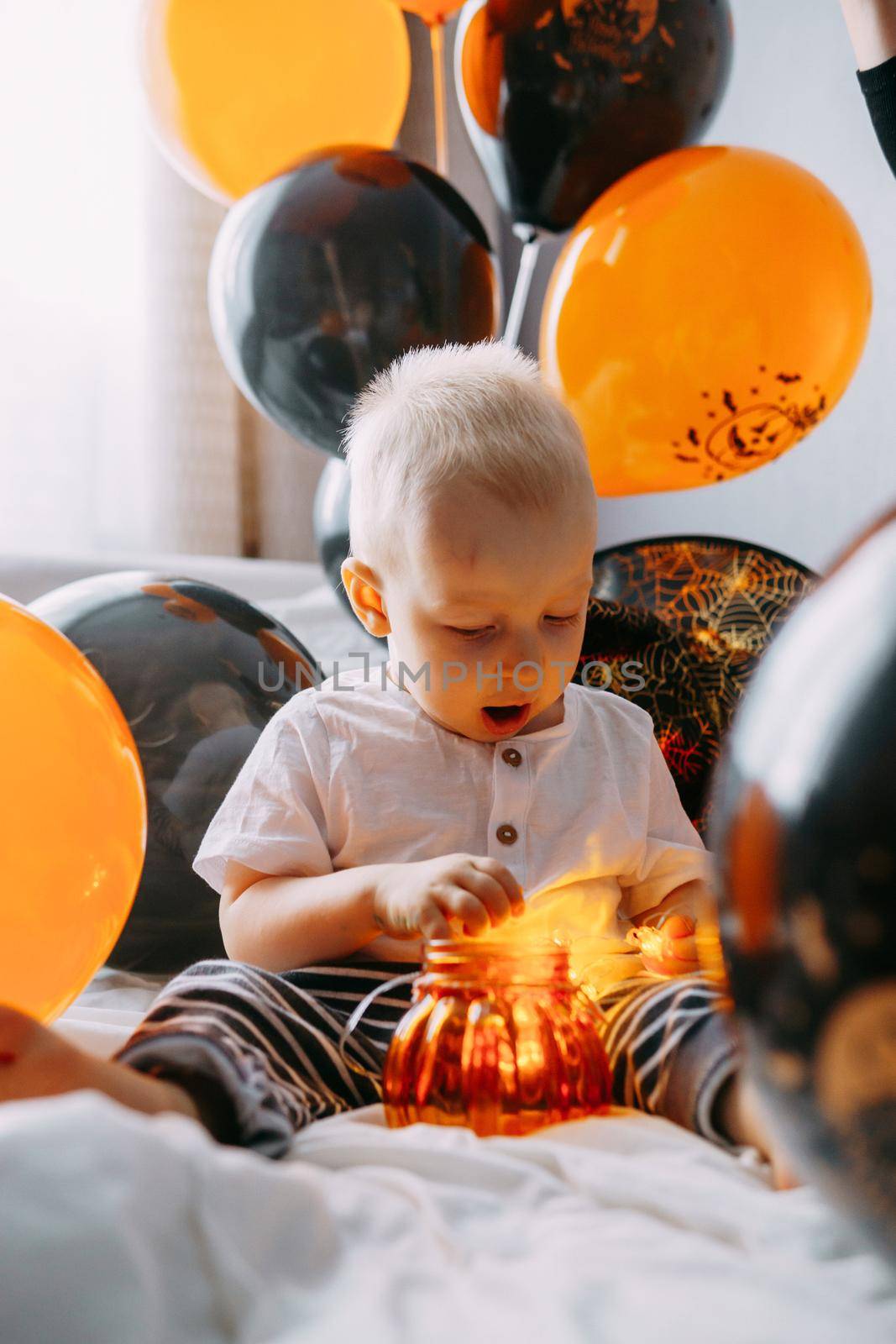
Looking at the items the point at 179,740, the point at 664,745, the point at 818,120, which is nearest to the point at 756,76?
the point at 818,120

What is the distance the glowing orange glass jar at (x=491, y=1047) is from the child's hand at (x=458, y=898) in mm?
19

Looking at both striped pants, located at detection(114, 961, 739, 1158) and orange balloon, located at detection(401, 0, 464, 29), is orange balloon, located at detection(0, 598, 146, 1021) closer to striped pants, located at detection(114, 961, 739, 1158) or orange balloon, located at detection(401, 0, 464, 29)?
striped pants, located at detection(114, 961, 739, 1158)

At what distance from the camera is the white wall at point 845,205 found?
5.56ft

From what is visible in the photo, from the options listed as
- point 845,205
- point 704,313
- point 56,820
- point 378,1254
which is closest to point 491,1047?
point 378,1254

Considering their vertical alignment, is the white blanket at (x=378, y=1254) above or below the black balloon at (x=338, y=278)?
below

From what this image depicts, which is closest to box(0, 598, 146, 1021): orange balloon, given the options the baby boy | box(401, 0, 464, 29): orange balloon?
the baby boy

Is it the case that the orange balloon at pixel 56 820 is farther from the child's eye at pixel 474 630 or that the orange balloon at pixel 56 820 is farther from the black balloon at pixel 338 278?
the black balloon at pixel 338 278

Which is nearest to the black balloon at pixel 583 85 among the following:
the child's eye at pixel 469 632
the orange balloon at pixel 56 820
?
the child's eye at pixel 469 632

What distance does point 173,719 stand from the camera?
1089 mm

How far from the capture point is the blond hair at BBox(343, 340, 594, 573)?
0.89 meters

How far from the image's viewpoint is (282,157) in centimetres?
137

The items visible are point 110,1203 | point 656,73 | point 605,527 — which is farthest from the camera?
point 605,527

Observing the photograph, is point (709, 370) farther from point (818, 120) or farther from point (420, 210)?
point (818, 120)

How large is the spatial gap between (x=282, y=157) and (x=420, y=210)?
0.79ft
